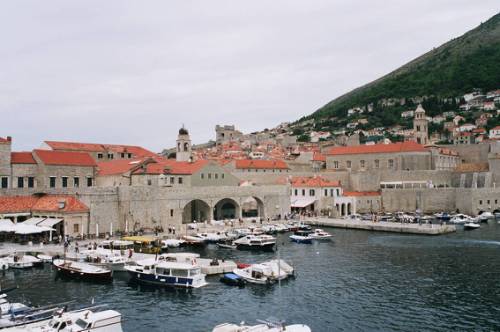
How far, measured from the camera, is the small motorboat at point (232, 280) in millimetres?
26609

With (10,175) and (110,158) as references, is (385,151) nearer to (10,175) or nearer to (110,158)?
(110,158)

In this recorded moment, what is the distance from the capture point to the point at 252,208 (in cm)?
6238

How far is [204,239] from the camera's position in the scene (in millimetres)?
40312

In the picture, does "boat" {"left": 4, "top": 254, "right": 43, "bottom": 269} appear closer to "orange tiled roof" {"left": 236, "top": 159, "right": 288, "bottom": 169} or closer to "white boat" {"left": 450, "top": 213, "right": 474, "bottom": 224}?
"orange tiled roof" {"left": 236, "top": 159, "right": 288, "bottom": 169}

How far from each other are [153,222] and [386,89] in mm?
157290

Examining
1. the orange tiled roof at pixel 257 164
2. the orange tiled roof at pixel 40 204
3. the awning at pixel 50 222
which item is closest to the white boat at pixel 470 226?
the orange tiled roof at pixel 257 164

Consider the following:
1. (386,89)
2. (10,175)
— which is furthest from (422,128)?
(386,89)

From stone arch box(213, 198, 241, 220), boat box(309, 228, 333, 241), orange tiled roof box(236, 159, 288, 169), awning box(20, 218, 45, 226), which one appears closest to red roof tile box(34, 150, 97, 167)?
awning box(20, 218, 45, 226)

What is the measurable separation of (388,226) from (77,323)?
125ft

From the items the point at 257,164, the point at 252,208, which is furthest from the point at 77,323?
the point at 257,164

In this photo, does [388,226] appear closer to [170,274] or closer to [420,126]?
[170,274]

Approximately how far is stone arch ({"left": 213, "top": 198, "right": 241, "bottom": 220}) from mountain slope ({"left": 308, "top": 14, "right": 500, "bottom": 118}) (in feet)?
406

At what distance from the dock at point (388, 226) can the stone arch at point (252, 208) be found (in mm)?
5182

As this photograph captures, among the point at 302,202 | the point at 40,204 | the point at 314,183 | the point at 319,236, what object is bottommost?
the point at 319,236
